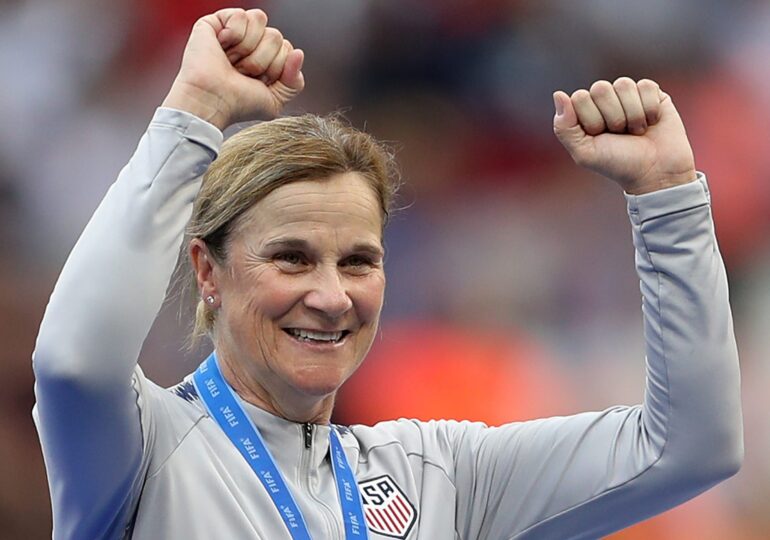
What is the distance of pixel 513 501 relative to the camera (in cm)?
220

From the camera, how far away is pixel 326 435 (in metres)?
2.13

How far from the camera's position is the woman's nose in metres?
1.98

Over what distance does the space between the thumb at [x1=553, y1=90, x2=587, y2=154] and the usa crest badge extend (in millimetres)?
673

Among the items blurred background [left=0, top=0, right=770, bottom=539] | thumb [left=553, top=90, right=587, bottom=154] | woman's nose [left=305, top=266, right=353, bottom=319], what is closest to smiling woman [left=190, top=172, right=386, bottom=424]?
woman's nose [left=305, top=266, right=353, bottom=319]

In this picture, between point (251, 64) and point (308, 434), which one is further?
point (308, 434)

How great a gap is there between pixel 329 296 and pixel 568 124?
1.65 ft

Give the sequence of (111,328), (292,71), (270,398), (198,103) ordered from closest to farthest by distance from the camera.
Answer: (111,328), (198,103), (292,71), (270,398)

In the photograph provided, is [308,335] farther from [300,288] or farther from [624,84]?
[624,84]

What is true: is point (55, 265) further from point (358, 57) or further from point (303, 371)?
point (303, 371)

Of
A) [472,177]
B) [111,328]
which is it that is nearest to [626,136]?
[111,328]

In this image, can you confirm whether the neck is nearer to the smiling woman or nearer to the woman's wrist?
the smiling woman

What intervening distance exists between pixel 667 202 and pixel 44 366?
40.5 inches

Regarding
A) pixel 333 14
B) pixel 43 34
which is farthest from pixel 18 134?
pixel 333 14

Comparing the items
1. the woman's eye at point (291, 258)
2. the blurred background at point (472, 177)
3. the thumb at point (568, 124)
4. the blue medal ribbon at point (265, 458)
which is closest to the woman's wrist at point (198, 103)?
the woman's eye at point (291, 258)
